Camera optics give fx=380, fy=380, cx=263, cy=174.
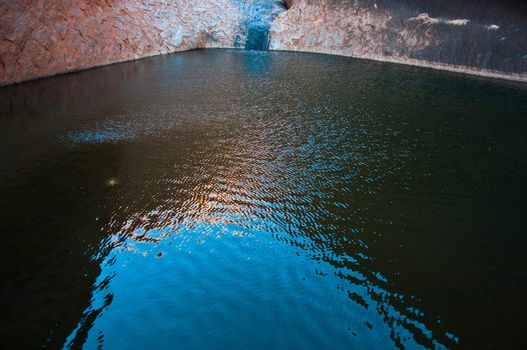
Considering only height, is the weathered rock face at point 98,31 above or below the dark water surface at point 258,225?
above

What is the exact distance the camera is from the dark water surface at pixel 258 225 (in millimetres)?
4445

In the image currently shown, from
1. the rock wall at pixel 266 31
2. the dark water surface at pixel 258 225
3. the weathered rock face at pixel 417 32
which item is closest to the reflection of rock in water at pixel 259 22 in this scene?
the rock wall at pixel 266 31

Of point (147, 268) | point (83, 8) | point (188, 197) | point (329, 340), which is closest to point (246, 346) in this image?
point (329, 340)

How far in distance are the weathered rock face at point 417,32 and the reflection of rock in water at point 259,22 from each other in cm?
53

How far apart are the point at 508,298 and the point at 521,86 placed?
14185 mm

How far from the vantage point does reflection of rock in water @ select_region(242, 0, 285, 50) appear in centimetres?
2375

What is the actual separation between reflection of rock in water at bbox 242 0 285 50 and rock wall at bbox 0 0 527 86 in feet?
0.21

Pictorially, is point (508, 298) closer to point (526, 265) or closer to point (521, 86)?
point (526, 265)

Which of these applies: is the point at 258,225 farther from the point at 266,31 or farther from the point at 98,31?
the point at 266,31

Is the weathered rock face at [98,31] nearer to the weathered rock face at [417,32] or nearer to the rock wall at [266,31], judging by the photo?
the rock wall at [266,31]

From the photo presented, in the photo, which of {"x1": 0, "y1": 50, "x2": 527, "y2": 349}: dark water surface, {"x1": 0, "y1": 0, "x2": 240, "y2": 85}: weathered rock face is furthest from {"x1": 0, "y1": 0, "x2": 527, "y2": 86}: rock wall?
{"x1": 0, "y1": 50, "x2": 527, "y2": 349}: dark water surface

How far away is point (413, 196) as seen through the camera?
710 cm

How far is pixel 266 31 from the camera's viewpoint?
934 inches

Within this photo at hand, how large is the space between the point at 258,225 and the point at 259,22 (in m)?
20.7
